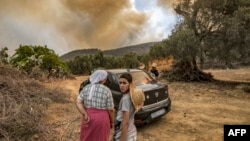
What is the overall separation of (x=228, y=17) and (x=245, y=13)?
3.47 ft

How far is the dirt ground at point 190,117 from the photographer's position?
7.72 metres

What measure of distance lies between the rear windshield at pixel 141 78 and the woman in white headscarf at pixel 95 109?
410 centimetres

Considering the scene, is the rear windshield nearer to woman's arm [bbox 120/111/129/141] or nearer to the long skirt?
the long skirt

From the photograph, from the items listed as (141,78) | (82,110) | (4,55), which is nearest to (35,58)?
(4,55)

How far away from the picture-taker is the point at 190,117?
9.68m

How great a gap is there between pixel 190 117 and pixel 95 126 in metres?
5.90

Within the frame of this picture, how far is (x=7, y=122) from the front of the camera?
5.93 meters

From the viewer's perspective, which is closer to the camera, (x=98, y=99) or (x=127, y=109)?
(x=127, y=109)

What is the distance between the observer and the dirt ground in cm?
772

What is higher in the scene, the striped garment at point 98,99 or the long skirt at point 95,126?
the striped garment at point 98,99

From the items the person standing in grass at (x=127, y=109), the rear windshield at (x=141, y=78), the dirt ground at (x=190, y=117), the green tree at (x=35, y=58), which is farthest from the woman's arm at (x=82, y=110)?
the green tree at (x=35, y=58)

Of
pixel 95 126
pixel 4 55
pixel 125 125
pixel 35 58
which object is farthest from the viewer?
pixel 35 58

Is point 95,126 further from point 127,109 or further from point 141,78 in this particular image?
point 141,78

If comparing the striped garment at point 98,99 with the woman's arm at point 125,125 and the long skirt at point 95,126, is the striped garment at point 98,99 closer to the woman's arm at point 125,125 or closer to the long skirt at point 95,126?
the long skirt at point 95,126
